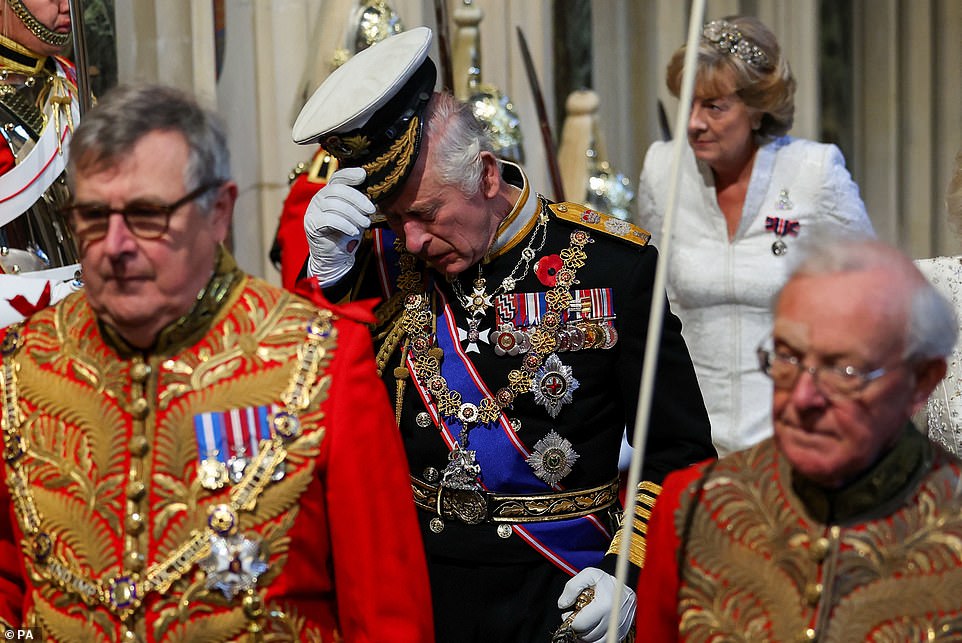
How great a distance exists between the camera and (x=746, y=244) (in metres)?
4.32

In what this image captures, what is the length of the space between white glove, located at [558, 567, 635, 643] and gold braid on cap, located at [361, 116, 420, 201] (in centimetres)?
77

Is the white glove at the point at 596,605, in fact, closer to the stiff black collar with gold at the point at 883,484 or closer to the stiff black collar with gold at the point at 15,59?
the stiff black collar with gold at the point at 883,484

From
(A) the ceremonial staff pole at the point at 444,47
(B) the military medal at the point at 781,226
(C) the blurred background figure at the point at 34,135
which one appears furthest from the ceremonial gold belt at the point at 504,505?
(A) the ceremonial staff pole at the point at 444,47

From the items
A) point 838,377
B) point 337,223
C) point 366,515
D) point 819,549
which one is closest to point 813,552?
point 819,549

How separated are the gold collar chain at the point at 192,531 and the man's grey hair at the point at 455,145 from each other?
66 centimetres

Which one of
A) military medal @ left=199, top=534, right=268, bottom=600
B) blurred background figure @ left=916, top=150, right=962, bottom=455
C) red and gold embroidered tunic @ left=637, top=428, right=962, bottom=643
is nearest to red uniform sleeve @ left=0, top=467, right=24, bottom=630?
military medal @ left=199, top=534, right=268, bottom=600

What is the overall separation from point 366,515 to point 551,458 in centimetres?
75

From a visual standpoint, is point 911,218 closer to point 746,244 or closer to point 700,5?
point 746,244

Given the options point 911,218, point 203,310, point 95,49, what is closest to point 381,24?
point 95,49

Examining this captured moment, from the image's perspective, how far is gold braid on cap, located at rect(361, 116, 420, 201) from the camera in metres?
2.88

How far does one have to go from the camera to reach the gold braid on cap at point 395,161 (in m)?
2.88

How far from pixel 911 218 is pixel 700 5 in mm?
5992

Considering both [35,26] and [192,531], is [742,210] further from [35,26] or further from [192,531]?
[192,531]

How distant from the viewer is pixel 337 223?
300 centimetres
